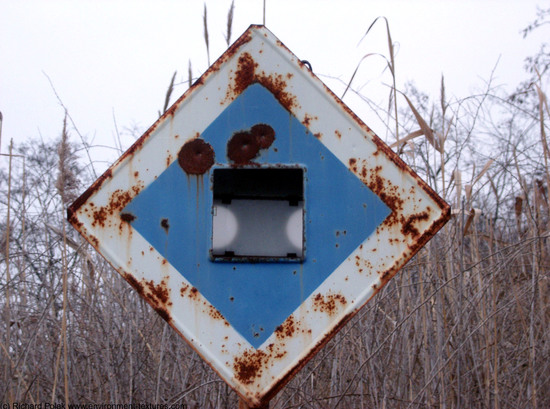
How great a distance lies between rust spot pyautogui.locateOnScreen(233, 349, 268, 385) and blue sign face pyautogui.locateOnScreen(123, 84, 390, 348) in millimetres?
20

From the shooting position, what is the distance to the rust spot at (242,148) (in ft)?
3.64

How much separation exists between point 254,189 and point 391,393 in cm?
118

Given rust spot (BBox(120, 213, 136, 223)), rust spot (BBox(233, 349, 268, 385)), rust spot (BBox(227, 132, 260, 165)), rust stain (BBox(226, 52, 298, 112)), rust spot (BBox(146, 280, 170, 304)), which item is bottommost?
rust spot (BBox(233, 349, 268, 385))

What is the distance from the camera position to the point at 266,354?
1.03 m

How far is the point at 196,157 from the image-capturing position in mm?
1117

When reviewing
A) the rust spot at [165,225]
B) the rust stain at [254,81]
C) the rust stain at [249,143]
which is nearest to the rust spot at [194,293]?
the rust spot at [165,225]

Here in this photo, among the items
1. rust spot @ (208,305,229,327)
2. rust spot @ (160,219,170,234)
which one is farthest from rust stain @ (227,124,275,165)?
rust spot @ (208,305,229,327)

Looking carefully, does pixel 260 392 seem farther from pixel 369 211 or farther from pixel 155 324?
pixel 155 324

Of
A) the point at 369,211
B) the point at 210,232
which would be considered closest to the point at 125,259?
the point at 210,232

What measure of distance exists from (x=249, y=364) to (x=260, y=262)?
0.17 meters

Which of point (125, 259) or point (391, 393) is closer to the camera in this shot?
point (125, 259)

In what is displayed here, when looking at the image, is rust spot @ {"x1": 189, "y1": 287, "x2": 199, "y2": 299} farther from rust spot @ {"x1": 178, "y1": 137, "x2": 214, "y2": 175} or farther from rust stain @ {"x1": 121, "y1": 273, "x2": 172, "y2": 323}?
rust spot @ {"x1": 178, "y1": 137, "x2": 214, "y2": 175}

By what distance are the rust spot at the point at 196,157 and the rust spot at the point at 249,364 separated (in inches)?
13.1

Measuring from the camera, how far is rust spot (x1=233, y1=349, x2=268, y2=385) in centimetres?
102
